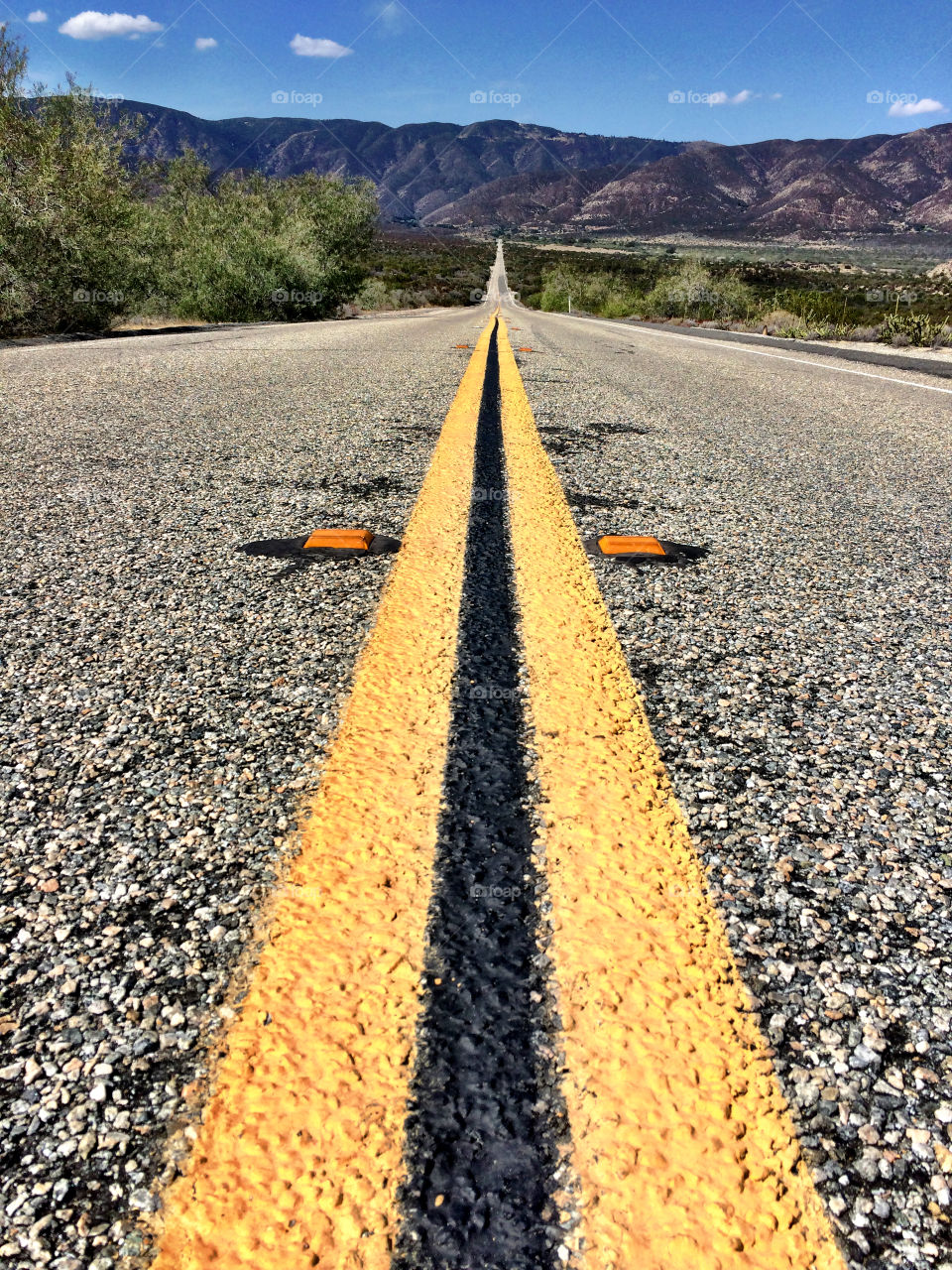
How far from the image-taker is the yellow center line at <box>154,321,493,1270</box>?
0.69 meters

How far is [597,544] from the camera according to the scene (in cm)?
264

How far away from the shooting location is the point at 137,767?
135 cm

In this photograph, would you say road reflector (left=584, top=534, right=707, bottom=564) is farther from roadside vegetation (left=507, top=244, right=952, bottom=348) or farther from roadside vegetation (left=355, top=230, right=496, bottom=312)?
roadside vegetation (left=355, top=230, right=496, bottom=312)

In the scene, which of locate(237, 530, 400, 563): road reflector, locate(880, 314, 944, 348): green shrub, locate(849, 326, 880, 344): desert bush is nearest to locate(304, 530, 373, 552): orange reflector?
locate(237, 530, 400, 563): road reflector

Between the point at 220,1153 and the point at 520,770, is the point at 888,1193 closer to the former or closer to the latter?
the point at 220,1153

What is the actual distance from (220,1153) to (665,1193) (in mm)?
410

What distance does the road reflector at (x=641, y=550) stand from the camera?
2547 millimetres

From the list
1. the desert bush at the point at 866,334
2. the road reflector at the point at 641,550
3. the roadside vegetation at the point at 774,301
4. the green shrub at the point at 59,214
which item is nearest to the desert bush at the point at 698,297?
the roadside vegetation at the point at 774,301

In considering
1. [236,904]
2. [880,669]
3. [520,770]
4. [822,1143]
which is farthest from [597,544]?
[822,1143]

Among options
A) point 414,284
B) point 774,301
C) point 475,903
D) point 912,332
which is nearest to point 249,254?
point 774,301

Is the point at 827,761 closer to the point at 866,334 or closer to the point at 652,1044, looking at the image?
the point at 652,1044

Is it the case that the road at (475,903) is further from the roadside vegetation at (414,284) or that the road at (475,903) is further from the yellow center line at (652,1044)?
the roadside vegetation at (414,284)

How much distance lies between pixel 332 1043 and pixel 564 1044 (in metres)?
0.25

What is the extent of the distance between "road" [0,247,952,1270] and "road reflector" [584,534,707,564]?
3.6 inches
